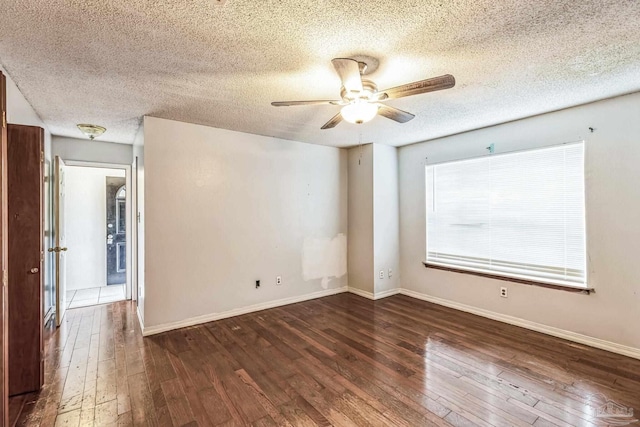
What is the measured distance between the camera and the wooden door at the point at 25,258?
7.41 feet

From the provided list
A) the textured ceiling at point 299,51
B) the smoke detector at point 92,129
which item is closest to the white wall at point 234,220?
the textured ceiling at point 299,51

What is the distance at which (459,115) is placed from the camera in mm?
3373

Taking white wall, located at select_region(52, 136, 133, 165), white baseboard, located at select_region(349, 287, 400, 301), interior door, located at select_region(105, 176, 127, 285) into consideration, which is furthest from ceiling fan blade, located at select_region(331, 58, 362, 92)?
interior door, located at select_region(105, 176, 127, 285)

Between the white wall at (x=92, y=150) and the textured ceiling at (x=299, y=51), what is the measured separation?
1423mm

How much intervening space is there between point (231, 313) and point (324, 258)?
164cm

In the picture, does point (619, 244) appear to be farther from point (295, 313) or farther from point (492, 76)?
point (295, 313)

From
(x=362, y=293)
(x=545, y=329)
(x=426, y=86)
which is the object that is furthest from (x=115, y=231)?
(x=545, y=329)

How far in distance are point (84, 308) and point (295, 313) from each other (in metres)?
3.02

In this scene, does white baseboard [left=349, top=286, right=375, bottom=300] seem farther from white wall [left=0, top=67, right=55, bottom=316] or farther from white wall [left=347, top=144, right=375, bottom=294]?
white wall [left=0, top=67, right=55, bottom=316]

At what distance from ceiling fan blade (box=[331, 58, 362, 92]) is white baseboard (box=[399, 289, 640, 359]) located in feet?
10.7

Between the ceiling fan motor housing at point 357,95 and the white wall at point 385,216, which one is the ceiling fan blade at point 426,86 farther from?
the white wall at point 385,216

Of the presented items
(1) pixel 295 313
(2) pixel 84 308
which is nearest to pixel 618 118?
(1) pixel 295 313

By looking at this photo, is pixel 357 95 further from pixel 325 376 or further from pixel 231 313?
pixel 231 313

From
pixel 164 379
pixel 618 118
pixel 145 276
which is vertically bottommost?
pixel 164 379
